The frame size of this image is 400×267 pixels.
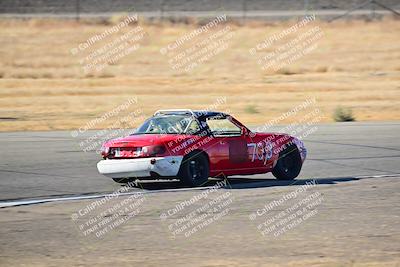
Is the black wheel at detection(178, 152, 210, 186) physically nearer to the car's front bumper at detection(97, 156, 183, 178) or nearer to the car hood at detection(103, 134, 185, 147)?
the car's front bumper at detection(97, 156, 183, 178)

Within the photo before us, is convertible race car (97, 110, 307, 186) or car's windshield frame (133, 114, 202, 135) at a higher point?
car's windshield frame (133, 114, 202, 135)

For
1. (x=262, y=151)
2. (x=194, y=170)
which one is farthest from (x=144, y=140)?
(x=262, y=151)

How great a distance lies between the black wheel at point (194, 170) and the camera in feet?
47.8

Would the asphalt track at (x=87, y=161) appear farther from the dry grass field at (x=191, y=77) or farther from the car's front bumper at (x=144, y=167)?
the dry grass field at (x=191, y=77)

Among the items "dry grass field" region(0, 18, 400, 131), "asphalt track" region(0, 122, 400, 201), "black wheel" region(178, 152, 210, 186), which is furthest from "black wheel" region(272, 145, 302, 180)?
"dry grass field" region(0, 18, 400, 131)

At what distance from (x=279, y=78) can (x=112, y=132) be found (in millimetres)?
17045

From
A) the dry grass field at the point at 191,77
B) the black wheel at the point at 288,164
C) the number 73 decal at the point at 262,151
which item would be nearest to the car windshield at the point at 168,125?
the number 73 decal at the point at 262,151

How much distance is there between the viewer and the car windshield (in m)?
15.1

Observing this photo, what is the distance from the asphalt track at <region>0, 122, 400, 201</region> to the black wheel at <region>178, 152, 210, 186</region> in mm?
412

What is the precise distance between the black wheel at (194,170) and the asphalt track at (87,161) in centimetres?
41

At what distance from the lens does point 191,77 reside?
41062 millimetres

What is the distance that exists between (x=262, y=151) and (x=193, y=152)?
1.58 m

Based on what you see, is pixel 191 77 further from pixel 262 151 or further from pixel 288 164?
pixel 262 151

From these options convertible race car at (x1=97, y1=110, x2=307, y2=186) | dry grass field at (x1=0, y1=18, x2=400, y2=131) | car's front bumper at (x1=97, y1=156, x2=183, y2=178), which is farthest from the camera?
dry grass field at (x1=0, y1=18, x2=400, y2=131)
